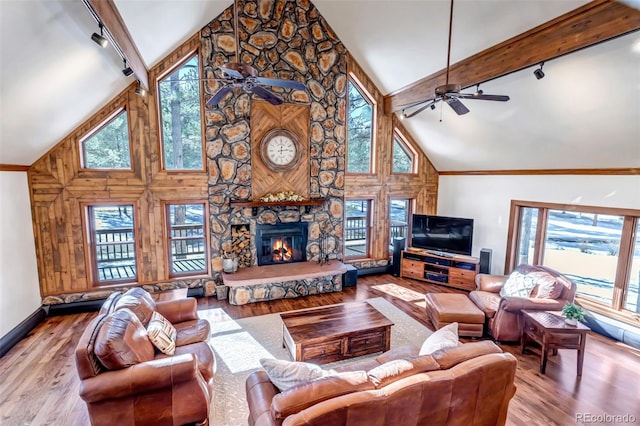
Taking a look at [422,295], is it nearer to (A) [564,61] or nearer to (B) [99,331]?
(A) [564,61]

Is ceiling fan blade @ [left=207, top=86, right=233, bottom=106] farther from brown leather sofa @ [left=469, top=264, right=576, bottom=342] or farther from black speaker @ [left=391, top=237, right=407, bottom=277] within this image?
black speaker @ [left=391, top=237, right=407, bottom=277]

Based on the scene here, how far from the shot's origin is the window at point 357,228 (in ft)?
23.6

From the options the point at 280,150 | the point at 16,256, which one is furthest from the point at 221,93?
the point at 16,256

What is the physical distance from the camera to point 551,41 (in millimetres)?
3570

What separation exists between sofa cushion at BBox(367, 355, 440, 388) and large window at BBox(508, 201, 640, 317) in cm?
439

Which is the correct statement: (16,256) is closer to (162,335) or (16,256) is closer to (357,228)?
(162,335)

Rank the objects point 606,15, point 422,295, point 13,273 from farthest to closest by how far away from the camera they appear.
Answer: point 422,295 → point 13,273 → point 606,15

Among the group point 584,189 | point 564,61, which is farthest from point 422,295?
point 564,61

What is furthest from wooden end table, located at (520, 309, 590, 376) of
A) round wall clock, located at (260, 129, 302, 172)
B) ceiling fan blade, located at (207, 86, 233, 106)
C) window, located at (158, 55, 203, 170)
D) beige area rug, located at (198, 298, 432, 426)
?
window, located at (158, 55, 203, 170)

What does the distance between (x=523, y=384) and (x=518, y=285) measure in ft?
5.16

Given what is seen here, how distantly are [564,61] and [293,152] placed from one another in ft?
14.6

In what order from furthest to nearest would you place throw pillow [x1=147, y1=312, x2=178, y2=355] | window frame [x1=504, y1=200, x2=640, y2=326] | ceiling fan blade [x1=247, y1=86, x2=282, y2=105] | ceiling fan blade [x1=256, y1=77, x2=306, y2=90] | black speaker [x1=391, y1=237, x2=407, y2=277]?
black speaker [x1=391, y1=237, x2=407, y2=277]
window frame [x1=504, y1=200, x2=640, y2=326]
ceiling fan blade [x1=247, y1=86, x2=282, y2=105]
ceiling fan blade [x1=256, y1=77, x2=306, y2=90]
throw pillow [x1=147, y1=312, x2=178, y2=355]

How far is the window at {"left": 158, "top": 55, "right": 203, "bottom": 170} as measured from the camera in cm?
564

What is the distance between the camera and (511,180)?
6.15 m
